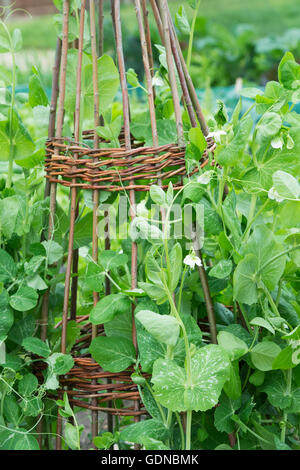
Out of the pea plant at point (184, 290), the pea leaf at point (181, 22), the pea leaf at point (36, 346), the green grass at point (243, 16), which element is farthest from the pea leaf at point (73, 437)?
the green grass at point (243, 16)

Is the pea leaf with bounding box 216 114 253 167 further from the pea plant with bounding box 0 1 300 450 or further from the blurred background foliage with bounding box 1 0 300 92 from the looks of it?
the blurred background foliage with bounding box 1 0 300 92

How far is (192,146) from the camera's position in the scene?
700 millimetres

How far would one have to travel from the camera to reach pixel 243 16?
6.09 meters

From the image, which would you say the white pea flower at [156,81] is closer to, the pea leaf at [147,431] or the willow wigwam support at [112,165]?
the willow wigwam support at [112,165]

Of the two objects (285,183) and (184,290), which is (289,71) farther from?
(184,290)

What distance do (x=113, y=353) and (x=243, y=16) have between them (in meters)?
6.07

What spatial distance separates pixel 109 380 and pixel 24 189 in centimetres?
32

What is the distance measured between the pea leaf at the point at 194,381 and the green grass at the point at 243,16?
5101mm

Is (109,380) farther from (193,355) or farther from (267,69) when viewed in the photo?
(267,69)

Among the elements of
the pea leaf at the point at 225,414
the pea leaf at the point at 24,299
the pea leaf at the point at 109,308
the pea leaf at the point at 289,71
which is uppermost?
the pea leaf at the point at 289,71

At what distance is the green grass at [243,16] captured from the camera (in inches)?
221

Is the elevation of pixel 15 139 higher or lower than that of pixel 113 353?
higher

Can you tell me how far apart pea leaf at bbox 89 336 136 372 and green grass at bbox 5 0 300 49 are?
503 centimetres

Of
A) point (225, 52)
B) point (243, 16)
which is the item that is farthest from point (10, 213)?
point (243, 16)
